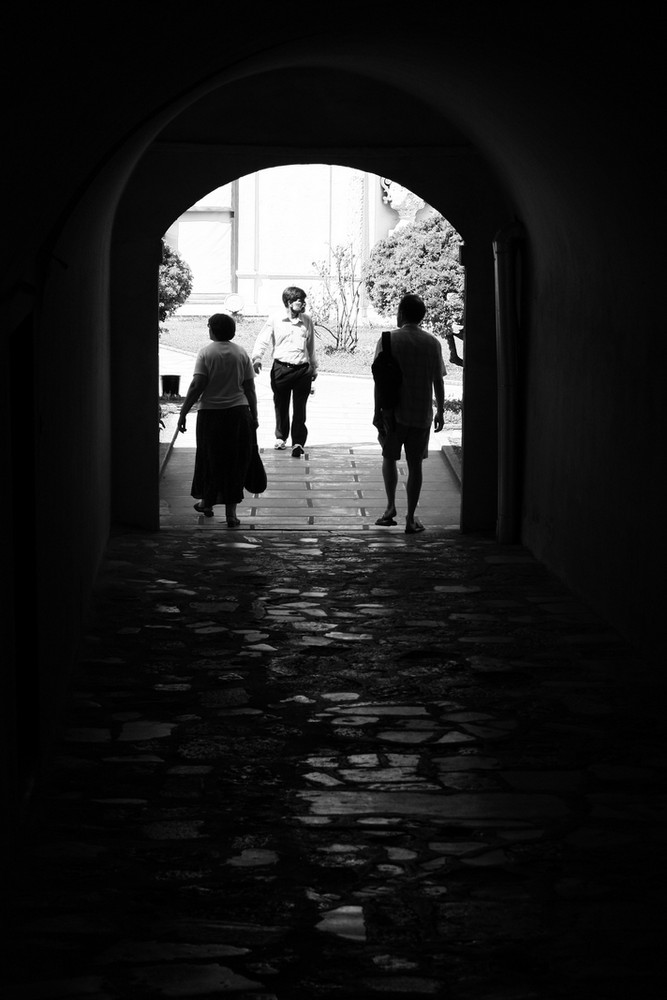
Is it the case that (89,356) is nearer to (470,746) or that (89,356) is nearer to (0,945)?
(470,746)

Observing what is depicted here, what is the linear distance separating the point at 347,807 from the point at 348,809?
0.07 feet

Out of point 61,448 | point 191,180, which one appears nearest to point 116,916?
point 61,448

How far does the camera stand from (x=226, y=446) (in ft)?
35.6

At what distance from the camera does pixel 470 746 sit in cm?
557

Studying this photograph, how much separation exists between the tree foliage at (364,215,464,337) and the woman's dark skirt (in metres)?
8.48

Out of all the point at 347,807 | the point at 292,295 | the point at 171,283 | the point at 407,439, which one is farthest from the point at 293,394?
the point at 347,807

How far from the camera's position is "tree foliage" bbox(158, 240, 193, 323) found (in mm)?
20953

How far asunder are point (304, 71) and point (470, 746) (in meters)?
6.38

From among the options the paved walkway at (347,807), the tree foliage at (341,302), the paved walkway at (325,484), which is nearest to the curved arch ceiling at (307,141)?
the paved walkway at (325,484)

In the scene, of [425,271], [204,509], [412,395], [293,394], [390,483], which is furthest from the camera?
[425,271]

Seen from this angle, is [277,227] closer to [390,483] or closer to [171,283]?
[171,283]

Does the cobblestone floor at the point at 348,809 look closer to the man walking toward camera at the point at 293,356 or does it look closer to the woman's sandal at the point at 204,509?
the woman's sandal at the point at 204,509

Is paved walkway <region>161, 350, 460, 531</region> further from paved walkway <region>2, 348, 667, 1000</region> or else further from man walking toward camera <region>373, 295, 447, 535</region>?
paved walkway <region>2, 348, 667, 1000</region>

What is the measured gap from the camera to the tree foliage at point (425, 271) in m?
21.2
